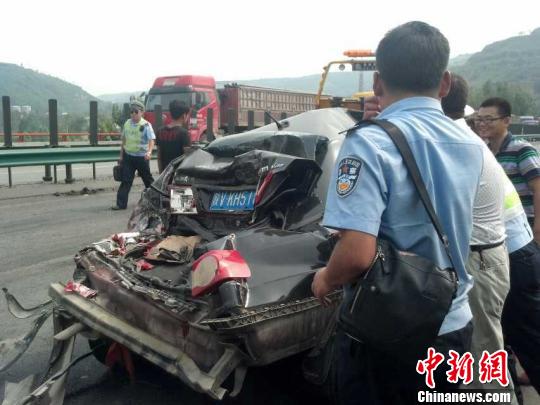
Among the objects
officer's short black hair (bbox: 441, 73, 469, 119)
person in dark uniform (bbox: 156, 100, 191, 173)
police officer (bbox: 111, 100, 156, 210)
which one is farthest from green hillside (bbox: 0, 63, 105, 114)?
officer's short black hair (bbox: 441, 73, 469, 119)

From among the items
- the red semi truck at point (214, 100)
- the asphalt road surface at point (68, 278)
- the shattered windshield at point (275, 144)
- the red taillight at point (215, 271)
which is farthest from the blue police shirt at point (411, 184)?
the red semi truck at point (214, 100)

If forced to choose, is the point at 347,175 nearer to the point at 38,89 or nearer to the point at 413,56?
the point at 413,56

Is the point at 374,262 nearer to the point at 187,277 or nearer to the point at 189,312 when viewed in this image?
the point at 189,312

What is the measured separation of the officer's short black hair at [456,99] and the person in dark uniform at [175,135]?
483 cm

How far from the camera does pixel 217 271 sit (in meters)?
2.42

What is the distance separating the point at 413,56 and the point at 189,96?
2150cm

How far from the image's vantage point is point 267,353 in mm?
2432

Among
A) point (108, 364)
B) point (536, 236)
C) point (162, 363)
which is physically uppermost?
point (536, 236)

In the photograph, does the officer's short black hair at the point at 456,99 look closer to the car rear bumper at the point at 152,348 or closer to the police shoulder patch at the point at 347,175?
the police shoulder patch at the point at 347,175

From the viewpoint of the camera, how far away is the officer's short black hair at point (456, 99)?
301cm

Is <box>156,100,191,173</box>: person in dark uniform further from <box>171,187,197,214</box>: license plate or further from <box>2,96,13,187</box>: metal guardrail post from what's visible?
<box>2,96,13,187</box>: metal guardrail post

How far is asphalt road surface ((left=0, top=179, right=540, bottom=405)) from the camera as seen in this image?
124 inches

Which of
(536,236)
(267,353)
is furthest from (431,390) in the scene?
(536,236)

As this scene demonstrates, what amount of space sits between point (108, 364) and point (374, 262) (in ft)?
7.71
